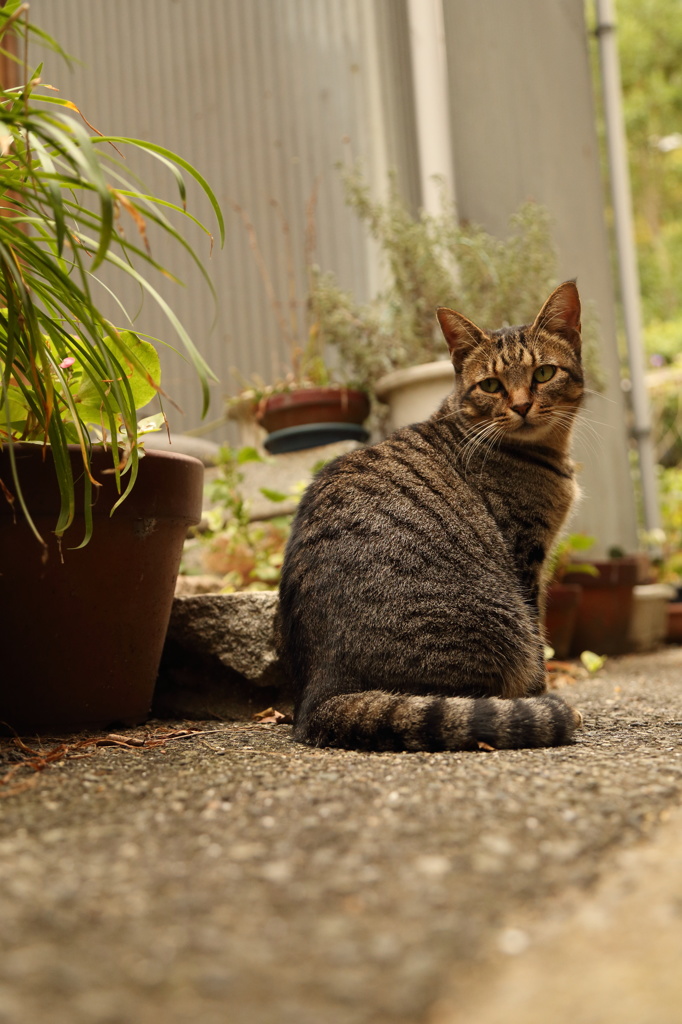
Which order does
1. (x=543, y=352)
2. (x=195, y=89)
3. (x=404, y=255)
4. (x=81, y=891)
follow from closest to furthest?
(x=81, y=891)
(x=543, y=352)
(x=404, y=255)
(x=195, y=89)

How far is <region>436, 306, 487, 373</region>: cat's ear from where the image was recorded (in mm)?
2424

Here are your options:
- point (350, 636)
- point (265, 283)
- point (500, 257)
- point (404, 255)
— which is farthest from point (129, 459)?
point (265, 283)

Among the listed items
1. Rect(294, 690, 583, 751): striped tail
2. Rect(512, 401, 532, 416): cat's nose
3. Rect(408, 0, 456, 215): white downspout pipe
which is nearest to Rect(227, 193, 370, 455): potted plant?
Rect(408, 0, 456, 215): white downspout pipe

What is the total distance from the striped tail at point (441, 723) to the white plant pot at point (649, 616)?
2893 mm

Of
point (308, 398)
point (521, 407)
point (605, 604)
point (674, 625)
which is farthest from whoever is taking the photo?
point (674, 625)

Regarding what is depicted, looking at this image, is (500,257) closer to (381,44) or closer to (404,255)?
(404,255)

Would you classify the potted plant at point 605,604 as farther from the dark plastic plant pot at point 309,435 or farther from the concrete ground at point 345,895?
the concrete ground at point 345,895

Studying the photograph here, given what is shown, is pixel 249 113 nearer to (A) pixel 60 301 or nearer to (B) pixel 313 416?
(B) pixel 313 416

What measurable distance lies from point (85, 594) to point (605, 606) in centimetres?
305

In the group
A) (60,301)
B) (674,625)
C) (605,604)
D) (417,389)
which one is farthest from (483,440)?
(674,625)

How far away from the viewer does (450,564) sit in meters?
1.94

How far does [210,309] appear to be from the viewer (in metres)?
4.75

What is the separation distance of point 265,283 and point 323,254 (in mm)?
362

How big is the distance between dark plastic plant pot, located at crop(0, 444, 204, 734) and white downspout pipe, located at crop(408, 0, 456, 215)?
2902 mm
